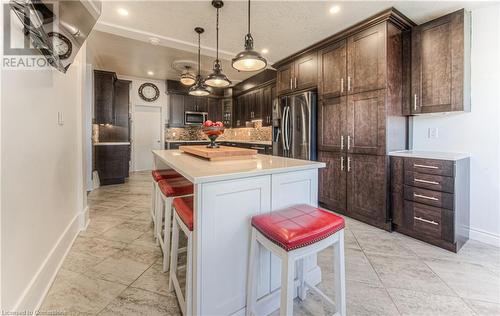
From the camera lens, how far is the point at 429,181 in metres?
2.27

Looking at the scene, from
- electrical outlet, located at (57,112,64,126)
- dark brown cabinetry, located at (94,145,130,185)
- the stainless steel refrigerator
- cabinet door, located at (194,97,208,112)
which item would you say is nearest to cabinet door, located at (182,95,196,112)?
cabinet door, located at (194,97,208,112)

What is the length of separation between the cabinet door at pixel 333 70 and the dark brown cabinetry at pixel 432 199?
3.94 ft

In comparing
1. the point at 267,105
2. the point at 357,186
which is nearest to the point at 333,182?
the point at 357,186

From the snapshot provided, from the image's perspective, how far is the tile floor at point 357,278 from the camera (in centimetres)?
142

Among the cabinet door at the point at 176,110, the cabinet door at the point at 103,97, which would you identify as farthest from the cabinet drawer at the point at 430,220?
the cabinet door at the point at 176,110

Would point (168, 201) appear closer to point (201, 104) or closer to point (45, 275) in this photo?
point (45, 275)

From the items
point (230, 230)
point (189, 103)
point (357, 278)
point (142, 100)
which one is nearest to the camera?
point (230, 230)

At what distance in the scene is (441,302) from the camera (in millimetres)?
1470

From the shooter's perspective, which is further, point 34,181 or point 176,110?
point 176,110

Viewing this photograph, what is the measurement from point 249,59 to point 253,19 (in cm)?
117

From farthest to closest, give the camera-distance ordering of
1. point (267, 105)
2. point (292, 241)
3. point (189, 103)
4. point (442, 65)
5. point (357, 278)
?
point (189, 103) → point (267, 105) → point (442, 65) → point (357, 278) → point (292, 241)

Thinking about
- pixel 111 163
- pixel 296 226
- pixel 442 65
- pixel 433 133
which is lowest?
pixel 296 226

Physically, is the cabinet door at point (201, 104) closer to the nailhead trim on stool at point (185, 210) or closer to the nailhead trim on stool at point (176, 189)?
the nailhead trim on stool at point (176, 189)

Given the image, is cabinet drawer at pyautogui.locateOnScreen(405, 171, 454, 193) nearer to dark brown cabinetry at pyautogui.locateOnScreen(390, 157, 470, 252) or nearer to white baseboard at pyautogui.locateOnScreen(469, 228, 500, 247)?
dark brown cabinetry at pyautogui.locateOnScreen(390, 157, 470, 252)
